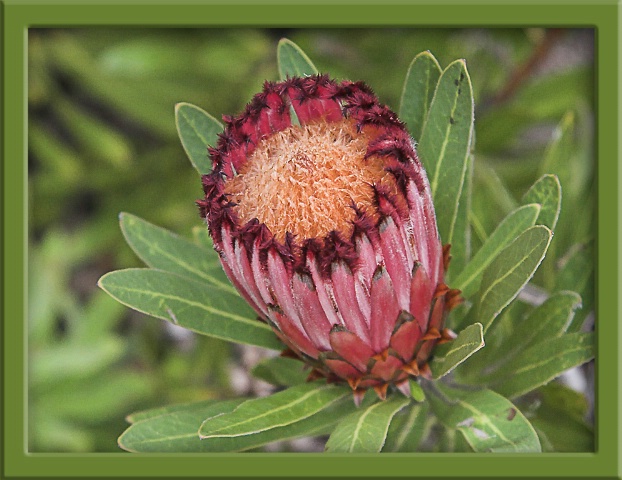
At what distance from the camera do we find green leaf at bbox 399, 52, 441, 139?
1774 millimetres

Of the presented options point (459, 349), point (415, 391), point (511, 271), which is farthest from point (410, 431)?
point (511, 271)

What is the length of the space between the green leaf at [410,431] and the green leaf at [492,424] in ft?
0.59

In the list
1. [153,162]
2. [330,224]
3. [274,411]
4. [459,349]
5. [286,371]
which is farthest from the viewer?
[153,162]

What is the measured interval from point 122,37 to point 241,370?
4.76ft

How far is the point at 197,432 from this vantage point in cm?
174

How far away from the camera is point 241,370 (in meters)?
3.13

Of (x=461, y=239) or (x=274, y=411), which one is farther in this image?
(x=461, y=239)

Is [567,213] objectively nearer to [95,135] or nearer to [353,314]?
[353,314]

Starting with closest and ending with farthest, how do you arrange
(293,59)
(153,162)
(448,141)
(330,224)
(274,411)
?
1. (330,224)
2. (274,411)
3. (448,141)
4. (293,59)
5. (153,162)

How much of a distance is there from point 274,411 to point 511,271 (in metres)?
0.59

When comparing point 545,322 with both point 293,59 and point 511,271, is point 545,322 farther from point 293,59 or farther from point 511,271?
point 293,59

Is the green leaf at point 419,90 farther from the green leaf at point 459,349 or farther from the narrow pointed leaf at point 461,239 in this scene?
the green leaf at point 459,349

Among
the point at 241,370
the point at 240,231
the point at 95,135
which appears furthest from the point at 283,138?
the point at 95,135

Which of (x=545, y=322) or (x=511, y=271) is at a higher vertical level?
(x=511, y=271)
